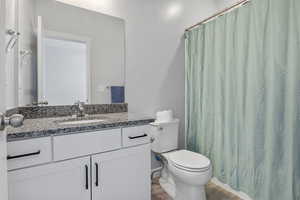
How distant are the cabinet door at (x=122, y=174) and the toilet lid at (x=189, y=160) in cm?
34

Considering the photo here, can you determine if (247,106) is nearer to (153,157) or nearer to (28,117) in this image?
(153,157)

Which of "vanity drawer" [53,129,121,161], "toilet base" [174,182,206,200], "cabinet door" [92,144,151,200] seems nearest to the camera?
"vanity drawer" [53,129,121,161]

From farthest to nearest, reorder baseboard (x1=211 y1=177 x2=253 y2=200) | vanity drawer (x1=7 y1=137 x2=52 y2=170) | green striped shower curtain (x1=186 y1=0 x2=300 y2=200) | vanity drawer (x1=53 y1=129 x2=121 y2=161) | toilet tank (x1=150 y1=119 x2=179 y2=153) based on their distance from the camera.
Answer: toilet tank (x1=150 y1=119 x2=179 y2=153) < baseboard (x1=211 y1=177 x2=253 y2=200) < green striped shower curtain (x1=186 y1=0 x2=300 y2=200) < vanity drawer (x1=53 y1=129 x2=121 y2=161) < vanity drawer (x1=7 y1=137 x2=52 y2=170)

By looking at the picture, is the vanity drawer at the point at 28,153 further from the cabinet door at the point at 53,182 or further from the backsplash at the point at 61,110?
the backsplash at the point at 61,110

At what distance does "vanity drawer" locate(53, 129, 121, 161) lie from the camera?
89 centimetres

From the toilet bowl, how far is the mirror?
824 mm

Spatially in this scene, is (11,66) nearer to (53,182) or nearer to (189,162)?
(53,182)

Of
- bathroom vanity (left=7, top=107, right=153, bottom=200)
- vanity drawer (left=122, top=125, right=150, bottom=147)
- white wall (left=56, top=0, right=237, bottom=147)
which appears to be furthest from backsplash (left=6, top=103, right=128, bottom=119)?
vanity drawer (left=122, top=125, right=150, bottom=147)

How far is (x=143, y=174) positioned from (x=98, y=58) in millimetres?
1161

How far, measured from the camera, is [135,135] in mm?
1158

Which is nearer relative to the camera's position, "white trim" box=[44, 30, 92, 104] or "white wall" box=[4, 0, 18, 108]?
"white wall" box=[4, 0, 18, 108]

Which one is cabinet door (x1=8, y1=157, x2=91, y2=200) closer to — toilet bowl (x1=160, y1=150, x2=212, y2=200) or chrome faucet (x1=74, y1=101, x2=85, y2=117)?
chrome faucet (x1=74, y1=101, x2=85, y2=117)

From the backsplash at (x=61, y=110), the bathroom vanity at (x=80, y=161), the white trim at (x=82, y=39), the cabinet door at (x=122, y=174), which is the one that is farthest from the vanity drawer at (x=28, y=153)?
the white trim at (x=82, y=39)

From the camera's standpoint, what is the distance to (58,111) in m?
1.43
